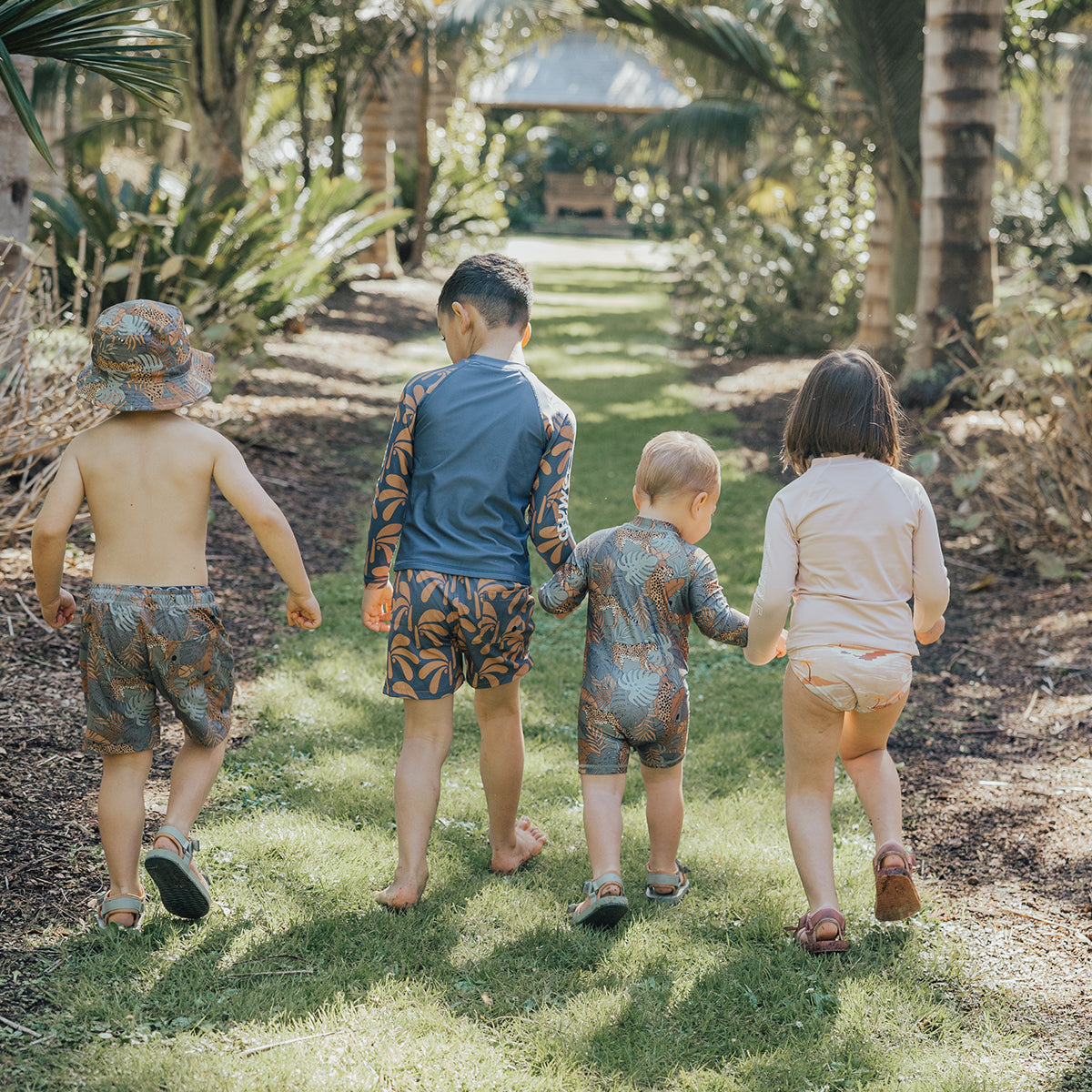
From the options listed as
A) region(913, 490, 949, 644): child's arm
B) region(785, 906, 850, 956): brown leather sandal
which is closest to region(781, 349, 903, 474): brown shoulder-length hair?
region(913, 490, 949, 644): child's arm

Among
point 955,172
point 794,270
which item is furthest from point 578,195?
point 955,172

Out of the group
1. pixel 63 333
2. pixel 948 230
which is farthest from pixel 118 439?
pixel 948 230

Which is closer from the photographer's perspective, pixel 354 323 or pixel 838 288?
pixel 838 288

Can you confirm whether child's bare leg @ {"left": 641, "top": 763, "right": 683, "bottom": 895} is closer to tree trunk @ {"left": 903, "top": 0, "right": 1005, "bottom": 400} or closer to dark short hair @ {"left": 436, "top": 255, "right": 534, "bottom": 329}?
dark short hair @ {"left": 436, "top": 255, "right": 534, "bottom": 329}

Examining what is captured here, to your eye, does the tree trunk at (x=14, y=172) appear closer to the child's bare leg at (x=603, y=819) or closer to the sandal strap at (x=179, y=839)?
the sandal strap at (x=179, y=839)

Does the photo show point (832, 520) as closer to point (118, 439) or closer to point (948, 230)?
point (118, 439)

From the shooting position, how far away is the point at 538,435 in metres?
2.92

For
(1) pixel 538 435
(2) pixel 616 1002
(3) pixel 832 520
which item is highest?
(1) pixel 538 435

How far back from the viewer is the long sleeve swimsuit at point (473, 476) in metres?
2.89

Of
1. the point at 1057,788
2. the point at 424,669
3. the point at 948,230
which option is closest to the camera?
the point at 424,669

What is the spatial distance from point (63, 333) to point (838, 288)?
362 inches

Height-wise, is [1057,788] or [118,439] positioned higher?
[118,439]

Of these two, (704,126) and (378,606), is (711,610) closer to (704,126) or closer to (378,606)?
(378,606)

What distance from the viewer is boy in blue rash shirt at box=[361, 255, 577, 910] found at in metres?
2.88
